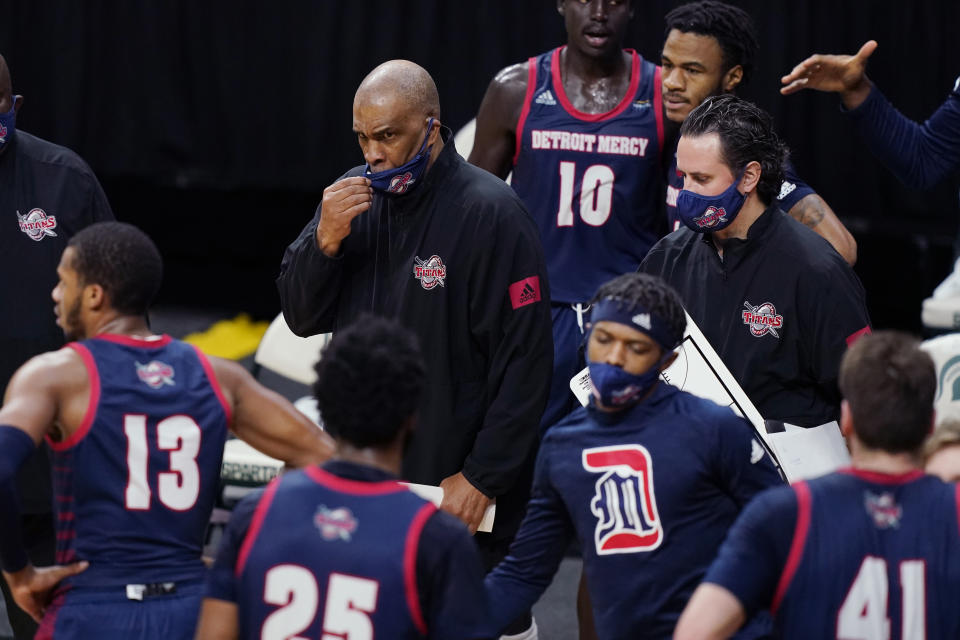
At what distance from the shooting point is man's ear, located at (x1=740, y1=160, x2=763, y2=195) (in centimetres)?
402

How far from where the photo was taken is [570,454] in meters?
3.32

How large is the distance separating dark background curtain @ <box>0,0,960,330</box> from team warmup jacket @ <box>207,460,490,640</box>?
496 centimetres

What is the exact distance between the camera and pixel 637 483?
3240 millimetres

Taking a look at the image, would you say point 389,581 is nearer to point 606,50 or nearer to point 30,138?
point 30,138

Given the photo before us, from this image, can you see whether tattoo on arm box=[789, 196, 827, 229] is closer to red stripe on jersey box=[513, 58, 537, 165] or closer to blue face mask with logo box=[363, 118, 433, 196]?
red stripe on jersey box=[513, 58, 537, 165]

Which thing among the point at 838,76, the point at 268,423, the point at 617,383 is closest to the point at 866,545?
the point at 617,383

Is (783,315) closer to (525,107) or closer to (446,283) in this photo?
(446,283)

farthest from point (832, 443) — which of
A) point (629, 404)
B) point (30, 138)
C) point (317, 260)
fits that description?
point (30, 138)

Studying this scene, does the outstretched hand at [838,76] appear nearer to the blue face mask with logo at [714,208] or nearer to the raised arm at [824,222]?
the raised arm at [824,222]

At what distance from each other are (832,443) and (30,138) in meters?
2.71

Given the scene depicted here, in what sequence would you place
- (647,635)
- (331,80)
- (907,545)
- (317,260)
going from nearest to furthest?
1. (907,545)
2. (647,635)
3. (317,260)
4. (331,80)

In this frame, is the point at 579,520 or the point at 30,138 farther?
the point at 30,138

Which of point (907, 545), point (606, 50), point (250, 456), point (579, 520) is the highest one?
point (606, 50)

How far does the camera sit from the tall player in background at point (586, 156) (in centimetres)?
521
